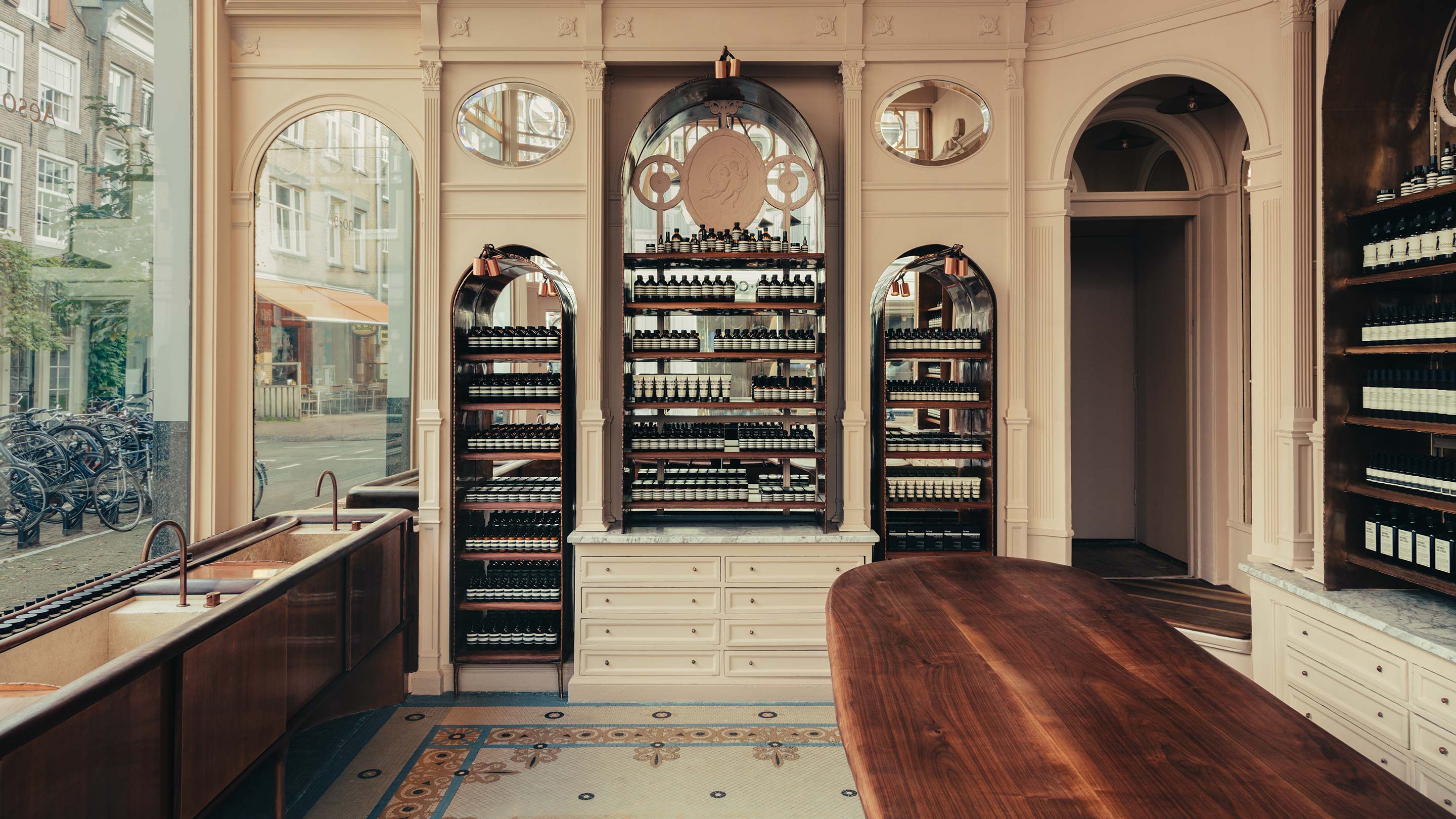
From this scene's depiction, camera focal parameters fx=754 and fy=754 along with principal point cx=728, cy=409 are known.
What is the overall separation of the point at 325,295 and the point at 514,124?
67.7 inches

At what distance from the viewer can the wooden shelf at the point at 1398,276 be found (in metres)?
2.96

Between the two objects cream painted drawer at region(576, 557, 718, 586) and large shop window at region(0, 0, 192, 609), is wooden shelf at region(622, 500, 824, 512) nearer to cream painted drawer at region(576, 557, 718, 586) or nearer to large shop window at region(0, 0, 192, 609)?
cream painted drawer at region(576, 557, 718, 586)

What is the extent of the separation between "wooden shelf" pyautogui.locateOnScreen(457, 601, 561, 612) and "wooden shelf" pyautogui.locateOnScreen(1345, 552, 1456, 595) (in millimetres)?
4152

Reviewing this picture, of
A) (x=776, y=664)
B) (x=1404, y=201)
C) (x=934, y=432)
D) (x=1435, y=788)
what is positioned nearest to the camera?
(x=1435, y=788)

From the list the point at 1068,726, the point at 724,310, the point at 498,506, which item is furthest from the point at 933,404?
the point at 1068,726

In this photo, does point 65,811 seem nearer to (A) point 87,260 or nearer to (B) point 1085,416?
(A) point 87,260

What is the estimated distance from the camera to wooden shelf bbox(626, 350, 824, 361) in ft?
15.3

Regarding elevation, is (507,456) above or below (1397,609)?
above

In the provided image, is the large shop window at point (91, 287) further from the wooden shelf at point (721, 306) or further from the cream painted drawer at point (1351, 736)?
the cream painted drawer at point (1351, 736)

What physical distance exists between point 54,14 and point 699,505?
154 inches

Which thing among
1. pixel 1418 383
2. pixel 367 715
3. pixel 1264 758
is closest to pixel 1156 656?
pixel 1264 758

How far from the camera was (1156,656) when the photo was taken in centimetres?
212

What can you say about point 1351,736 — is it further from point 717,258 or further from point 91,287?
point 91,287

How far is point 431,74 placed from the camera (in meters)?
4.75
